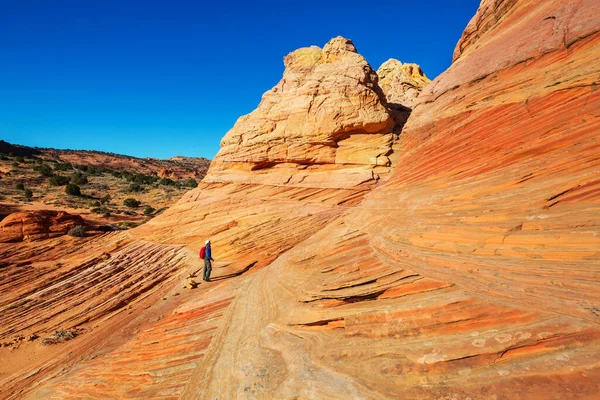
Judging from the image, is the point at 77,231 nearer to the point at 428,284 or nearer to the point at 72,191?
the point at 428,284

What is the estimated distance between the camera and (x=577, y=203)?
4.95 meters

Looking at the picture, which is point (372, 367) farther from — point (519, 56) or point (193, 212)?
point (193, 212)

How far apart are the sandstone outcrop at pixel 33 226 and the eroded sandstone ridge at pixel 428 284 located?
10.8 ft

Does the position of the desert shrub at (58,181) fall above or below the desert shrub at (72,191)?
above

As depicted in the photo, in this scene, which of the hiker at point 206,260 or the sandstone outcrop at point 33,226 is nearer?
the hiker at point 206,260

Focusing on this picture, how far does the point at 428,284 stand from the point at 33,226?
18999 mm

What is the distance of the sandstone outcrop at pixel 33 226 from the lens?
591 inches

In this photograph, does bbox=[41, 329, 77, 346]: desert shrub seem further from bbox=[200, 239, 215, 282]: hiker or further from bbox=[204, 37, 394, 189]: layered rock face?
bbox=[204, 37, 394, 189]: layered rock face

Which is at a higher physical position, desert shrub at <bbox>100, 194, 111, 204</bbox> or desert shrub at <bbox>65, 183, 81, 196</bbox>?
desert shrub at <bbox>65, 183, 81, 196</bbox>

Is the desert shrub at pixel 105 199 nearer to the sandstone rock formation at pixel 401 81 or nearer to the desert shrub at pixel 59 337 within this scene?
the desert shrub at pixel 59 337

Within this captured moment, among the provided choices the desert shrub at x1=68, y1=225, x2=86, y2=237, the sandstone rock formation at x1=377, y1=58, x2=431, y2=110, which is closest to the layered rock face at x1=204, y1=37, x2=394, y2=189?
the sandstone rock formation at x1=377, y1=58, x2=431, y2=110

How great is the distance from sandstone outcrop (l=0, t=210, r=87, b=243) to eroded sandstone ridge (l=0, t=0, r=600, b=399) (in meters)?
3.29

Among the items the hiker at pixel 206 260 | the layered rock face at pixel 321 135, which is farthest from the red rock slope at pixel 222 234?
the hiker at pixel 206 260

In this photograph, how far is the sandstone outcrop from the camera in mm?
15016
